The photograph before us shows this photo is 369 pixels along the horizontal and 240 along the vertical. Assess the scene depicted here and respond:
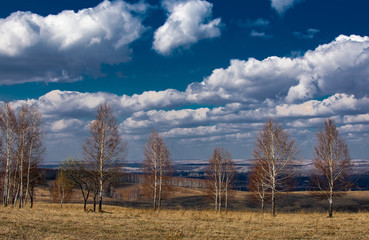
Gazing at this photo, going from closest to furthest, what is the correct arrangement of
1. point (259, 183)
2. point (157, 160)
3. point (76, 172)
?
point (76, 172) < point (157, 160) < point (259, 183)

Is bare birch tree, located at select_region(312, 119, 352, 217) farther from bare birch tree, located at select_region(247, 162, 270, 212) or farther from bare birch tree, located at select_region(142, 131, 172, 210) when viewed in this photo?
bare birch tree, located at select_region(142, 131, 172, 210)

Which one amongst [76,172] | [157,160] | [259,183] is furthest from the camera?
[259,183]

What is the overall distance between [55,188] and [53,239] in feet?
222

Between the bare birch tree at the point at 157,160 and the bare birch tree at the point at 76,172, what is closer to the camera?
the bare birch tree at the point at 76,172

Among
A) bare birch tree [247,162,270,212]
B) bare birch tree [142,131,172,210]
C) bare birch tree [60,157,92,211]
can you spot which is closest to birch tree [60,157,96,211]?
bare birch tree [60,157,92,211]

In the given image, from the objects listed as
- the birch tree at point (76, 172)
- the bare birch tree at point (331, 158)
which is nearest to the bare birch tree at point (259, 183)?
the bare birch tree at point (331, 158)

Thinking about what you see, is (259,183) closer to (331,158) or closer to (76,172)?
(331,158)

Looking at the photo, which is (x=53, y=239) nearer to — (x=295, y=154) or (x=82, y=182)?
(x=82, y=182)

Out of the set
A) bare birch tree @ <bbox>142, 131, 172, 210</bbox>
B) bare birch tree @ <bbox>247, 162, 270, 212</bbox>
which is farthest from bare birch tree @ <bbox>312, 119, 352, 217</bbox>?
bare birch tree @ <bbox>142, 131, 172, 210</bbox>

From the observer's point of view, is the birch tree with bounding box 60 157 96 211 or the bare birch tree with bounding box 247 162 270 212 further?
the bare birch tree with bounding box 247 162 270 212

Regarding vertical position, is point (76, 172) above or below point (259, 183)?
above

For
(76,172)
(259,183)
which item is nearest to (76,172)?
(76,172)

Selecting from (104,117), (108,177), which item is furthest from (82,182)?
(104,117)

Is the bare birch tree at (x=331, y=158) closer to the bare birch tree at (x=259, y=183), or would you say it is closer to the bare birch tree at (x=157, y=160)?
the bare birch tree at (x=259, y=183)
